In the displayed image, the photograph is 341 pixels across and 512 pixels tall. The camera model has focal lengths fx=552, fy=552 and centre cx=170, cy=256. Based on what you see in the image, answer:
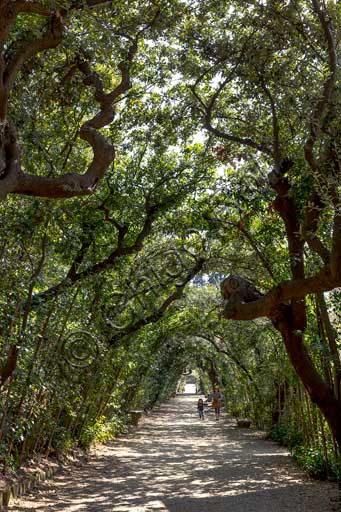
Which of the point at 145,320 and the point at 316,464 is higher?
the point at 145,320

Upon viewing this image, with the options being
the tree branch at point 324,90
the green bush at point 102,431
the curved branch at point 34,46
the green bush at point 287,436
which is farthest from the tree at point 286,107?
the green bush at point 102,431

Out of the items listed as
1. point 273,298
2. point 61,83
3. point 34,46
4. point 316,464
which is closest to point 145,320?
point 316,464

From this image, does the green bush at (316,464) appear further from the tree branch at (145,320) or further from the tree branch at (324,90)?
the tree branch at (324,90)

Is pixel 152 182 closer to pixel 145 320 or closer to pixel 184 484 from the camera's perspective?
pixel 145 320

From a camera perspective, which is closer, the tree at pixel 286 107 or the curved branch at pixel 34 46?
the curved branch at pixel 34 46

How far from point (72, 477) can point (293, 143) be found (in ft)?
20.4

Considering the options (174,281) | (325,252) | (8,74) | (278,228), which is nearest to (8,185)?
(8,74)

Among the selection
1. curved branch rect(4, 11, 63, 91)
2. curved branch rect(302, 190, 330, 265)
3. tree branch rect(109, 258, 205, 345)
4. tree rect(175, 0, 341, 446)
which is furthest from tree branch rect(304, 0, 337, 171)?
tree branch rect(109, 258, 205, 345)

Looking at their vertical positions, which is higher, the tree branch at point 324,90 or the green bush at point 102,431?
the tree branch at point 324,90

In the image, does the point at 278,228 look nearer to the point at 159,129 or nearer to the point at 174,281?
the point at 159,129

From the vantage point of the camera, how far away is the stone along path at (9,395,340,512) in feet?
22.0

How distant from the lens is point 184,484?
8445 millimetres

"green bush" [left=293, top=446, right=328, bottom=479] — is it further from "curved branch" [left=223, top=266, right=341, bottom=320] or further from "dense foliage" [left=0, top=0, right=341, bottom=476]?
"curved branch" [left=223, top=266, right=341, bottom=320]

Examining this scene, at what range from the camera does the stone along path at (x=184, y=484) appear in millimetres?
6719
